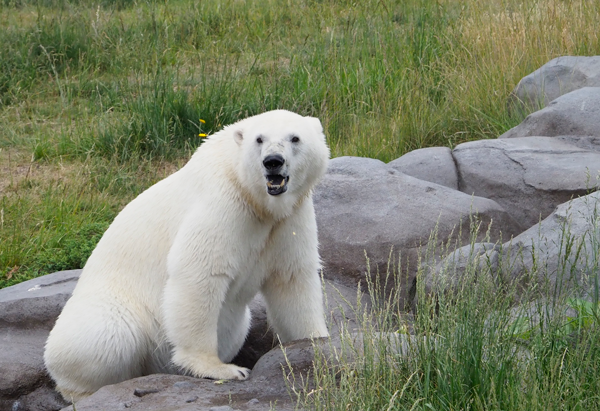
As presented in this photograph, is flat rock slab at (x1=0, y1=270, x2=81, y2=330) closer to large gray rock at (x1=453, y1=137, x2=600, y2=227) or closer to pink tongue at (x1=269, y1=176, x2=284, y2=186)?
Result: pink tongue at (x1=269, y1=176, x2=284, y2=186)

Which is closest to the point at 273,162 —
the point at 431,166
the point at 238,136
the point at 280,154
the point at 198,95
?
the point at 280,154

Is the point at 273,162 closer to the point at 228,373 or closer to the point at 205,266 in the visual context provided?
the point at 205,266

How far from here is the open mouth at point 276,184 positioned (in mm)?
3221

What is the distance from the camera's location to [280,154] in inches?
127

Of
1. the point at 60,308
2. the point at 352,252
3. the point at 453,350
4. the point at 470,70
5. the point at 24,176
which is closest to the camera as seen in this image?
the point at 453,350

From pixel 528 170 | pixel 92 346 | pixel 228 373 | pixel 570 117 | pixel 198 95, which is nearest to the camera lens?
pixel 228 373

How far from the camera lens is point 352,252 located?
4836 mm

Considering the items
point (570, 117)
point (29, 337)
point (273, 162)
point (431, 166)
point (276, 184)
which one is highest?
point (273, 162)

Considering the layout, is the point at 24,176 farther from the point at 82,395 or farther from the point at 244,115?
the point at 82,395

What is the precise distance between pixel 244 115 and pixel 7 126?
2458 millimetres

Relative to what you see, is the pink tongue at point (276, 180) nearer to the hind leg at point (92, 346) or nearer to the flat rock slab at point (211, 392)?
the flat rock slab at point (211, 392)

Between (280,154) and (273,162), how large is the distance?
5 cm

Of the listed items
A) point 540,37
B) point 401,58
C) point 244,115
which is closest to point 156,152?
point 244,115

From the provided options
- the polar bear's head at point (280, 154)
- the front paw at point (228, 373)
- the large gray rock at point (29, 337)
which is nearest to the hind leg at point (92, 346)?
the large gray rock at point (29, 337)
